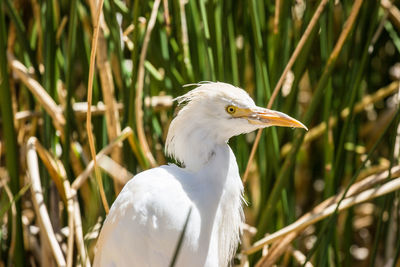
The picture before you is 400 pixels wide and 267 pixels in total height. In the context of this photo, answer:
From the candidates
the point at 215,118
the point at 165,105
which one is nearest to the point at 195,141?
the point at 215,118

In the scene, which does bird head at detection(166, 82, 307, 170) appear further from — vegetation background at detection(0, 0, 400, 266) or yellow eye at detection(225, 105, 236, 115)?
vegetation background at detection(0, 0, 400, 266)

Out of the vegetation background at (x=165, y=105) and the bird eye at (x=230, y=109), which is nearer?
the bird eye at (x=230, y=109)

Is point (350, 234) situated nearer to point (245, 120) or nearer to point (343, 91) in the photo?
point (343, 91)

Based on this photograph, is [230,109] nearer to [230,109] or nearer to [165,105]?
[230,109]

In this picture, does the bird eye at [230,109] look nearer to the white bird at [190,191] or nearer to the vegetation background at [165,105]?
the white bird at [190,191]

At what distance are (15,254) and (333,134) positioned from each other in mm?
979

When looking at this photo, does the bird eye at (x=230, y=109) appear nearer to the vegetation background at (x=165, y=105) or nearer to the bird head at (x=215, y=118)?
the bird head at (x=215, y=118)

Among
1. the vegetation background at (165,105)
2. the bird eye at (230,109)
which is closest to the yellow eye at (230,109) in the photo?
the bird eye at (230,109)

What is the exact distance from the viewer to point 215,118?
4.63ft

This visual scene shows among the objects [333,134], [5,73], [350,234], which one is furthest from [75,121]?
[350,234]

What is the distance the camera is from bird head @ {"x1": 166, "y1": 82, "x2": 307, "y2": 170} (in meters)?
1.37

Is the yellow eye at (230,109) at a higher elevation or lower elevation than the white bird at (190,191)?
higher

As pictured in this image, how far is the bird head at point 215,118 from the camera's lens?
1370 millimetres

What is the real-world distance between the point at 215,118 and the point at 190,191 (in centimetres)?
19
